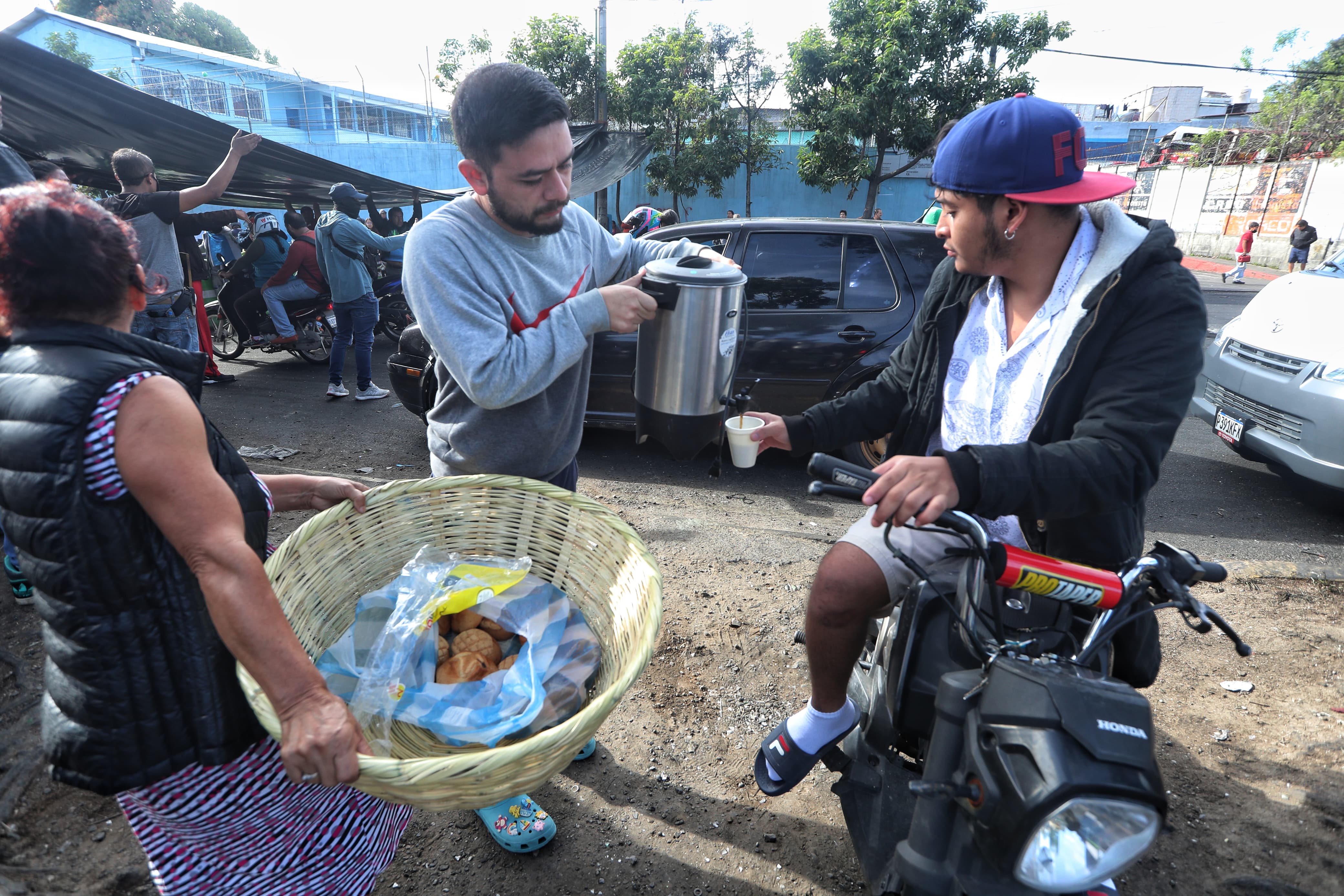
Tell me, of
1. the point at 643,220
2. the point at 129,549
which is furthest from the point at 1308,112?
the point at 129,549

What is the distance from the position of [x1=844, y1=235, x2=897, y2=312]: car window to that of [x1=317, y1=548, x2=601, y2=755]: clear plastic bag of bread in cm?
352

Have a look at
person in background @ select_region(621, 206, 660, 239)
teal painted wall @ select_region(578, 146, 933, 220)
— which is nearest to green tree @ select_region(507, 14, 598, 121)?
teal painted wall @ select_region(578, 146, 933, 220)

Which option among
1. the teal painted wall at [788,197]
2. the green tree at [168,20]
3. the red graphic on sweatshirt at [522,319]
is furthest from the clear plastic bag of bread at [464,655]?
the green tree at [168,20]

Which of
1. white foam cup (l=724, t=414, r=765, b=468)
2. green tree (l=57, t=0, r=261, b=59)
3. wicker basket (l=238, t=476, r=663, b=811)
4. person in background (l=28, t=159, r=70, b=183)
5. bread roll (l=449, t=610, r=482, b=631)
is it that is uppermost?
green tree (l=57, t=0, r=261, b=59)

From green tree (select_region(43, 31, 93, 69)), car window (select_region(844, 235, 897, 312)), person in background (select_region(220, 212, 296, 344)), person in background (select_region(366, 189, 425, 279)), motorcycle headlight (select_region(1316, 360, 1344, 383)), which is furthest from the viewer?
green tree (select_region(43, 31, 93, 69))

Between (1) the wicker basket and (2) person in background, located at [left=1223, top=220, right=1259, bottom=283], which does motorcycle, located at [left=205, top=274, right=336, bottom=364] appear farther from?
(2) person in background, located at [left=1223, top=220, right=1259, bottom=283]

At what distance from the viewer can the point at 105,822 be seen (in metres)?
2.07

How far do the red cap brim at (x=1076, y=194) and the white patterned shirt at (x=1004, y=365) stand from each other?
10 cm

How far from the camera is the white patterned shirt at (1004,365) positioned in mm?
1595

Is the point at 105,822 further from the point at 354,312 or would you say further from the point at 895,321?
the point at 354,312

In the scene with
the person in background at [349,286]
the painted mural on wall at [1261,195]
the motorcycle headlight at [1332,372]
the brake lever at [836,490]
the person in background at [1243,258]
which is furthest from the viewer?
the painted mural on wall at [1261,195]

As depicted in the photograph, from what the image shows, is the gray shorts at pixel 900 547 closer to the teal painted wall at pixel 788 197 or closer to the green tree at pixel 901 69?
the green tree at pixel 901 69

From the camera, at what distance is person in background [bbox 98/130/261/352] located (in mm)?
5117

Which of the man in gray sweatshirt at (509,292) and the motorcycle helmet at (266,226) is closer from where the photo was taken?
the man in gray sweatshirt at (509,292)
